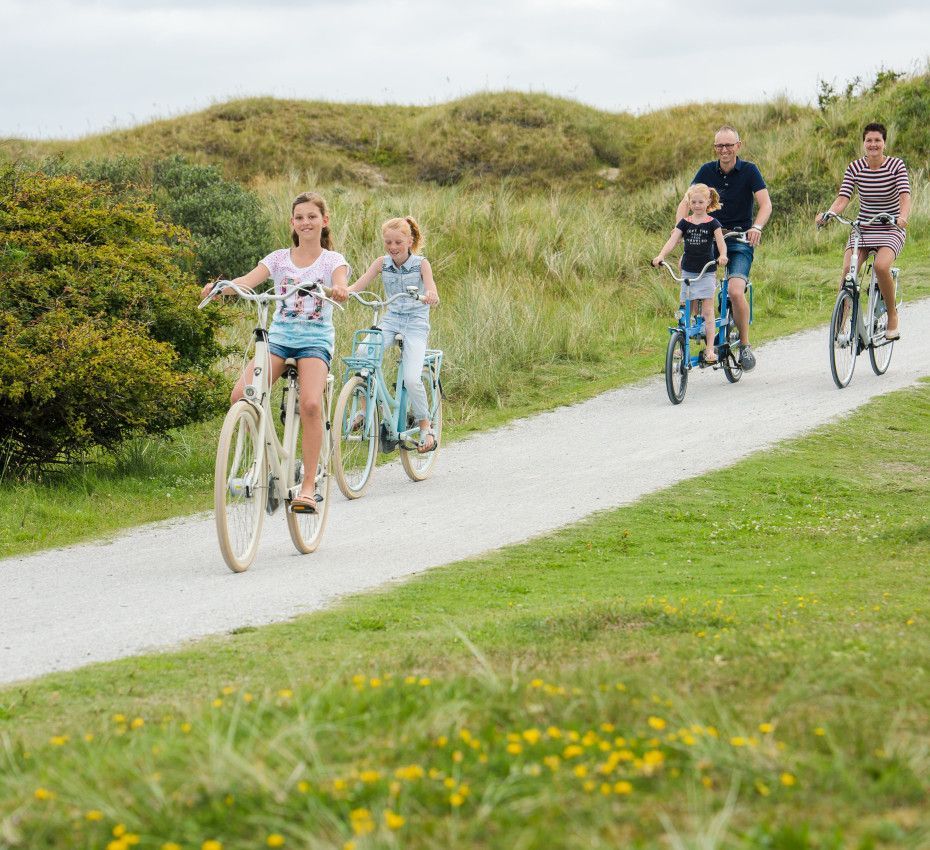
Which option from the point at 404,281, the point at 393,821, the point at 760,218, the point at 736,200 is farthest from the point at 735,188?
the point at 393,821

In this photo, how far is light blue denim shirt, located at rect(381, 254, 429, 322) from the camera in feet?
31.1

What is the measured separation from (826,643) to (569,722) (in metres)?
1.34

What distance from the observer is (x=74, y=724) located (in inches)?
162

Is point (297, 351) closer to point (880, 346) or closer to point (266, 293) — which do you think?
point (266, 293)

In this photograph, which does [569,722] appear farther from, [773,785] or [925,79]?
[925,79]

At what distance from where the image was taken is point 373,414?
928 centimetres

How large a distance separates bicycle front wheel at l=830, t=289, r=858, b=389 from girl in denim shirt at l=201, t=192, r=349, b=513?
6.64m

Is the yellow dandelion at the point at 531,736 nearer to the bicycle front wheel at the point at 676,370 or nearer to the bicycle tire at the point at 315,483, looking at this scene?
the bicycle tire at the point at 315,483

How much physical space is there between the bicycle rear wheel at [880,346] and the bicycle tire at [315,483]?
7388 mm

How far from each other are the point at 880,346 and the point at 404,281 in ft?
20.7

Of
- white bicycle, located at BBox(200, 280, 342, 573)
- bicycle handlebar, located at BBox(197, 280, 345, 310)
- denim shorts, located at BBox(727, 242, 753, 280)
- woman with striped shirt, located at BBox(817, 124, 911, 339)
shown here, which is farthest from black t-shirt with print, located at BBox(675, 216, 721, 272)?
bicycle handlebar, located at BBox(197, 280, 345, 310)

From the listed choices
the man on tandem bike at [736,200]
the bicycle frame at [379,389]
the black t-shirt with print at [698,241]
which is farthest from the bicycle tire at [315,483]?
the man on tandem bike at [736,200]

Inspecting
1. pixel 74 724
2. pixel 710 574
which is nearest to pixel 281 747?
pixel 74 724

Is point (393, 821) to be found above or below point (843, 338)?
above
